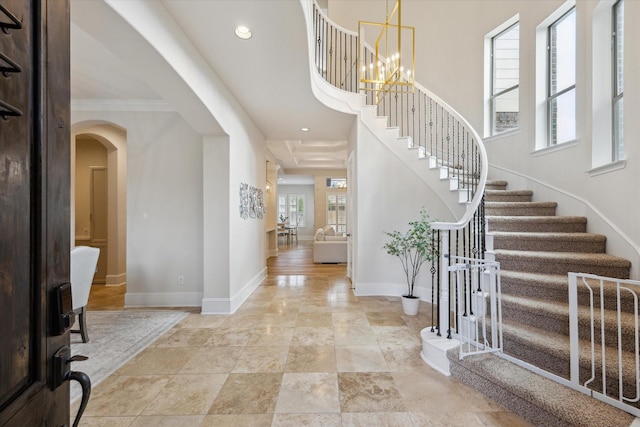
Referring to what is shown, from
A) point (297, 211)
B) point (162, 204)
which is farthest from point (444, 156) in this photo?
Answer: point (297, 211)

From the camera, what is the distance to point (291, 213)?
1563 centimetres

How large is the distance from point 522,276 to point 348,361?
5.93 ft

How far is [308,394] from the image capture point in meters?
2.20

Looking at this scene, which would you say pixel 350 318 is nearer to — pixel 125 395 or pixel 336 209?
pixel 125 395

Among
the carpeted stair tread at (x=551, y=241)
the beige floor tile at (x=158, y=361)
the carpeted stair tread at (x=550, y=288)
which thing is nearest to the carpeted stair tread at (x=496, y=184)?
the carpeted stair tread at (x=551, y=241)

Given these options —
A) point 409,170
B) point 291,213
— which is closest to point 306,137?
point 409,170

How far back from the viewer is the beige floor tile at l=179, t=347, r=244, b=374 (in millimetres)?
2547

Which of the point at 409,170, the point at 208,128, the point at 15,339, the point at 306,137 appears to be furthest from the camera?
the point at 306,137

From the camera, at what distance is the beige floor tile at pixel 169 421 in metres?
1.91

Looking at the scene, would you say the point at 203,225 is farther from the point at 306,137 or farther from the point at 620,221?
the point at 620,221

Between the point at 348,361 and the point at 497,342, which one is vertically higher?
the point at 497,342

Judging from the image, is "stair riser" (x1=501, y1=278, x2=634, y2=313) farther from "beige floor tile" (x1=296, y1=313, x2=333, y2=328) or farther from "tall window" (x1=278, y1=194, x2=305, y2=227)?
"tall window" (x1=278, y1=194, x2=305, y2=227)

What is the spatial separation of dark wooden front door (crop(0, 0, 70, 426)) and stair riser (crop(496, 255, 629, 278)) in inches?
137

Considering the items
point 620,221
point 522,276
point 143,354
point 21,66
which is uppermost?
point 21,66
